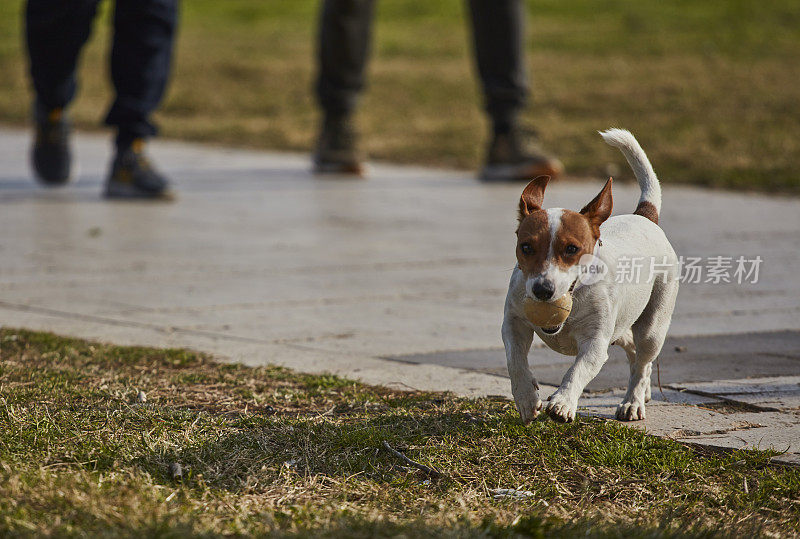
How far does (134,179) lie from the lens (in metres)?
7.18

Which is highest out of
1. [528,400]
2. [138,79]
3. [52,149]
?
[138,79]

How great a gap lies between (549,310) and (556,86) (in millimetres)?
13431

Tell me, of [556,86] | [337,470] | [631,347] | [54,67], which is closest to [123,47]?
[54,67]

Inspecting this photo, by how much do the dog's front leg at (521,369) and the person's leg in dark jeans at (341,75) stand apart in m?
5.78

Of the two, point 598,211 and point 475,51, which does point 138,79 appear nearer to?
point 475,51

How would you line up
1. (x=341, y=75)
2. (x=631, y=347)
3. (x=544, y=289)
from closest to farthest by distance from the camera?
(x=544, y=289) → (x=631, y=347) → (x=341, y=75)

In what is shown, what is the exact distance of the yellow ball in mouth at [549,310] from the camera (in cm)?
270

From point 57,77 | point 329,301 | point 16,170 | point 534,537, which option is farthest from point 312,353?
point 16,170

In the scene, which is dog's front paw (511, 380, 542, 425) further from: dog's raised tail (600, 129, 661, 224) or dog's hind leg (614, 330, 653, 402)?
dog's raised tail (600, 129, 661, 224)

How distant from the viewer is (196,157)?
9.98m

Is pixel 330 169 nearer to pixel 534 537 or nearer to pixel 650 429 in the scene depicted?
pixel 650 429

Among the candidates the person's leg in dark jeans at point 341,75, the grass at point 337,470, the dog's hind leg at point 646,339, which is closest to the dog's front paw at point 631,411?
the dog's hind leg at point 646,339

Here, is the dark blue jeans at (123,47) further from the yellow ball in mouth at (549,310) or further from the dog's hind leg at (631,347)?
the yellow ball in mouth at (549,310)

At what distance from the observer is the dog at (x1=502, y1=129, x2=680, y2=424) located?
2695 millimetres
